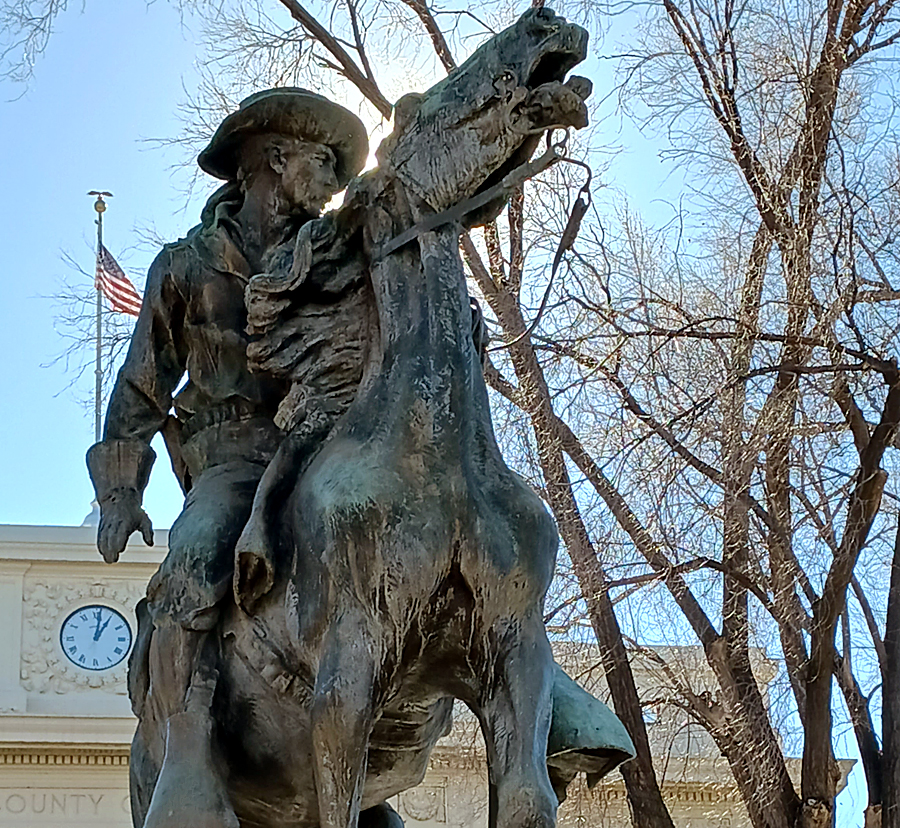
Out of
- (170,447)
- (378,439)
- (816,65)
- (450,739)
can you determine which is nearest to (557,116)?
(378,439)

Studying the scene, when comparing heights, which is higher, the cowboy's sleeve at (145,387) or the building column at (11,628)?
the building column at (11,628)

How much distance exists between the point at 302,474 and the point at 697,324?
21.1ft

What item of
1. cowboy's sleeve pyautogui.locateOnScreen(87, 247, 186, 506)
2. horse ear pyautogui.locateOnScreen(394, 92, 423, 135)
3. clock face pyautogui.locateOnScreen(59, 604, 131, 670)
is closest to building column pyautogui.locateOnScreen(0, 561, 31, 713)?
clock face pyautogui.locateOnScreen(59, 604, 131, 670)

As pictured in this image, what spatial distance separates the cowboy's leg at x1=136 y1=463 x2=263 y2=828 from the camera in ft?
9.51

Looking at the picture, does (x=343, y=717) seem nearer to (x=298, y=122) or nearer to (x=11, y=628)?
(x=298, y=122)

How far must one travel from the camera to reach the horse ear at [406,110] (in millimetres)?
3008

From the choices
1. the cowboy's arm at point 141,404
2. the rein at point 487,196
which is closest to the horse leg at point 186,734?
the cowboy's arm at point 141,404

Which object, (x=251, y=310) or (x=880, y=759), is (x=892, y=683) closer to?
(x=880, y=759)

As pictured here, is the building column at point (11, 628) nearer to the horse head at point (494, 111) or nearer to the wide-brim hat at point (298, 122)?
the wide-brim hat at point (298, 122)

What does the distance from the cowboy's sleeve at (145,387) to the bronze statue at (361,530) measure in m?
0.03

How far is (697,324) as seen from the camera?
9.14 metres

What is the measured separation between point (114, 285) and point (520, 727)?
12.1m

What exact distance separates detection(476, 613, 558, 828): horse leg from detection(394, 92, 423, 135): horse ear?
35.0 inches

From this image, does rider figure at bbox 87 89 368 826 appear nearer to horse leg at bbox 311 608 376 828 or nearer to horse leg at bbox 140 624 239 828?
horse leg at bbox 140 624 239 828
